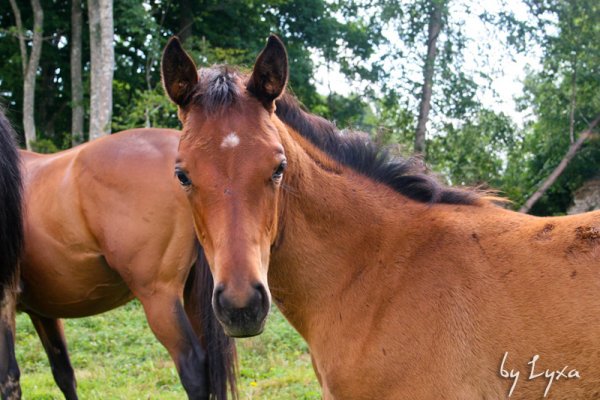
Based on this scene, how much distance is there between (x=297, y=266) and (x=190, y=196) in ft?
1.91

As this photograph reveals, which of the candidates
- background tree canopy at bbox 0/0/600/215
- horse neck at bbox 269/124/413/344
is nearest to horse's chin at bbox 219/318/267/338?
horse neck at bbox 269/124/413/344

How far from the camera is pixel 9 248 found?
4102 mm

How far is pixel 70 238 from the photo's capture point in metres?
4.34

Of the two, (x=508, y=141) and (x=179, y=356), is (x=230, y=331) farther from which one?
(x=508, y=141)

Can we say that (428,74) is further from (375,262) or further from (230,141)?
(230,141)

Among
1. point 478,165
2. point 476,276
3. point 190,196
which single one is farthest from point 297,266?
point 478,165

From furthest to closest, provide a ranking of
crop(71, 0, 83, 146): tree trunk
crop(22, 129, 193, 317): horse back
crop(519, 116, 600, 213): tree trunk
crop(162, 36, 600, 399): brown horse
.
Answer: crop(71, 0, 83, 146): tree trunk → crop(519, 116, 600, 213): tree trunk → crop(22, 129, 193, 317): horse back → crop(162, 36, 600, 399): brown horse

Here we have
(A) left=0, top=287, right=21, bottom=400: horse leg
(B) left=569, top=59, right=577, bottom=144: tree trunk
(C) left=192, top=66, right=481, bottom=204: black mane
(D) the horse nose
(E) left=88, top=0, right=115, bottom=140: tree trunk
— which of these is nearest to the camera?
(D) the horse nose

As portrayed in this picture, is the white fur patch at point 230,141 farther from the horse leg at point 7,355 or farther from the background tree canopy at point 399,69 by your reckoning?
the background tree canopy at point 399,69

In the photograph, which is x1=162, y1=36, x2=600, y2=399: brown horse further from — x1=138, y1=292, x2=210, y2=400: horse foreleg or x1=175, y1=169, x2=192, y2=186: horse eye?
x1=138, y1=292, x2=210, y2=400: horse foreleg

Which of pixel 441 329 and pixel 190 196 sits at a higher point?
pixel 190 196

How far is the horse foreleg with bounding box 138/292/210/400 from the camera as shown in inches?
159

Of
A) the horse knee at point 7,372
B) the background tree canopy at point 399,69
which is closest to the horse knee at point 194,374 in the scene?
the horse knee at point 7,372

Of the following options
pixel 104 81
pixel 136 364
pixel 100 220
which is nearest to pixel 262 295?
pixel 100 220
